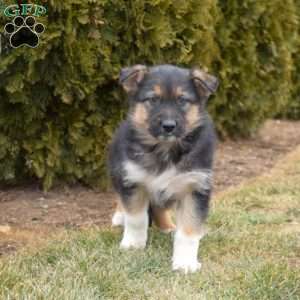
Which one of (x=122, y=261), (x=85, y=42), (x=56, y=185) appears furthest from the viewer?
(x=56, y=185)

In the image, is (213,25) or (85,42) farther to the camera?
(213,25)

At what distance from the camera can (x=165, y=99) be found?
4785 millimetres

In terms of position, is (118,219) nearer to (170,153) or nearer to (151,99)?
(170,153)

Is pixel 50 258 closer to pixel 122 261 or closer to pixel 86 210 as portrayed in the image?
pixel 122 261

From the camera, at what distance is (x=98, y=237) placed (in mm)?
5387

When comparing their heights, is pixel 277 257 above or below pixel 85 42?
below

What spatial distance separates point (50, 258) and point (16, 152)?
2.15 m

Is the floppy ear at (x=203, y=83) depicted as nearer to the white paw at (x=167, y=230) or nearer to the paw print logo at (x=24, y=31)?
the white paw at (x=167, y=230)

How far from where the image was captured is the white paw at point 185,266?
4.83 m

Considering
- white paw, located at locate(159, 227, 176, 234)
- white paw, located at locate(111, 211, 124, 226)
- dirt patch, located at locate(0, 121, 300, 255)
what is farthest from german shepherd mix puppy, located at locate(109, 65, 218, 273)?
Result: dirt patch, located at locate(0, 121, 300, 255)

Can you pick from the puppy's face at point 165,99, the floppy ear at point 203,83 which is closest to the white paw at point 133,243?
the puppy's face at point 165,99

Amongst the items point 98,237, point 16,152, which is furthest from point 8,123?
point 98,237

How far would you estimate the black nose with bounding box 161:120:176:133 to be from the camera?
15.3 feet

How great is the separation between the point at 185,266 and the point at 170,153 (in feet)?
2.70
